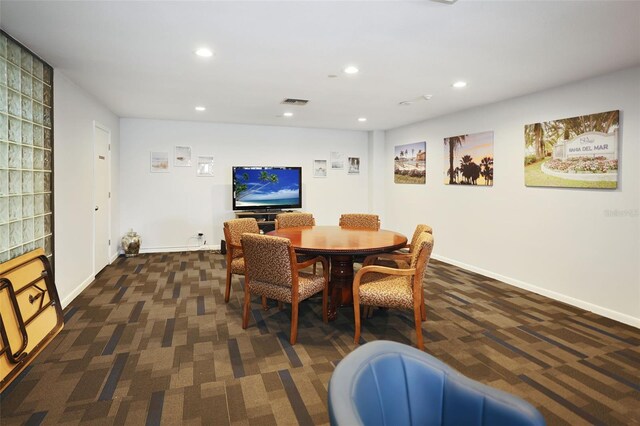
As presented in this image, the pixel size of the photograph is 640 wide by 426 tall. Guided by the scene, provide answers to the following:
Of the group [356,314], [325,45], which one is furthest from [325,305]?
[325,45]

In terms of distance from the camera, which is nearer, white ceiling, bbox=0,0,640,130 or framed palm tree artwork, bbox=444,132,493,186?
white ceiling, bbox=0,0,640,130

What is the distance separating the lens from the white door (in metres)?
5.02

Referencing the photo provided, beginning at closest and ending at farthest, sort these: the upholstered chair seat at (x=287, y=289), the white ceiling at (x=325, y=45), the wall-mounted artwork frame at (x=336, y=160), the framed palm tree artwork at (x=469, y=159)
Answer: the white ceiling at (x=325, y=45), the upholstered chair seat at (x=287, y=289), the framed palm tree artwork at (x=469, y=159), the wall-mounted artwork frame at (x=336, y=160)

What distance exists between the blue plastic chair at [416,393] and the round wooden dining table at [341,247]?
1.97 metres

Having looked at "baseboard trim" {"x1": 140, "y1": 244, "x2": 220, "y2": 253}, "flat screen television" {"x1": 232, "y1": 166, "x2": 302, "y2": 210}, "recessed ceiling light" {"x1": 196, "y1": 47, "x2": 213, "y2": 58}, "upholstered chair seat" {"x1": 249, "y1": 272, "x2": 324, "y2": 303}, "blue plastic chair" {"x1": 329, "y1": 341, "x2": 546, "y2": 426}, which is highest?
"recessed ceiling light" {"x1": 196, "y1": 47, "x2": 213, "y2": 58}

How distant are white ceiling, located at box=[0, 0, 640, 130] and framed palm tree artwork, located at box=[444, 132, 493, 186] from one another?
730 mm

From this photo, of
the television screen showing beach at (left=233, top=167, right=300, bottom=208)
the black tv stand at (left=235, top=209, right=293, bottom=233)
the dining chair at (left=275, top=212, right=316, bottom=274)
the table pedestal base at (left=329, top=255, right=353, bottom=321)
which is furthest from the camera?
the television screen showing beach at (left=233, top=167, right=300, bottom=208)

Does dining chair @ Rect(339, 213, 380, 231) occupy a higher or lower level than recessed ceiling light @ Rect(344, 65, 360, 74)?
lower

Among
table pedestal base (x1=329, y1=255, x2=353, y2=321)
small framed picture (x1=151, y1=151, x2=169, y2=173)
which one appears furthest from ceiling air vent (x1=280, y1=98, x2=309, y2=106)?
small framed picture (x1=151, y1=151, x2=169, y2=173)

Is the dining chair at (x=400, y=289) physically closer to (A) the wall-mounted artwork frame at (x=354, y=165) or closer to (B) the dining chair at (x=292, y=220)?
(B) the dining chair at (x=292, y=220)

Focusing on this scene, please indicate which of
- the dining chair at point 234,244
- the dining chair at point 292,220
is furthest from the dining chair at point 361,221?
the dining chair at point 234,244

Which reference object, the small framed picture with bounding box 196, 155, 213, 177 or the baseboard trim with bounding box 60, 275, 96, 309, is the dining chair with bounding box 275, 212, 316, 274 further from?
the small framed picture with bounding box 196, 155, 213, 177

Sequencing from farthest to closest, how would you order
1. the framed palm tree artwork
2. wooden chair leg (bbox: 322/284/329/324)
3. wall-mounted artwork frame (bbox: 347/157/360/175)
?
wall-mounted artwork frame (bbox: 347/157/360/175)
the framed palm tree artwork
wooden chair leg (bbox: 322/284/329/324)

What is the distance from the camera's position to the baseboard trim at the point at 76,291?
3.83 metres
